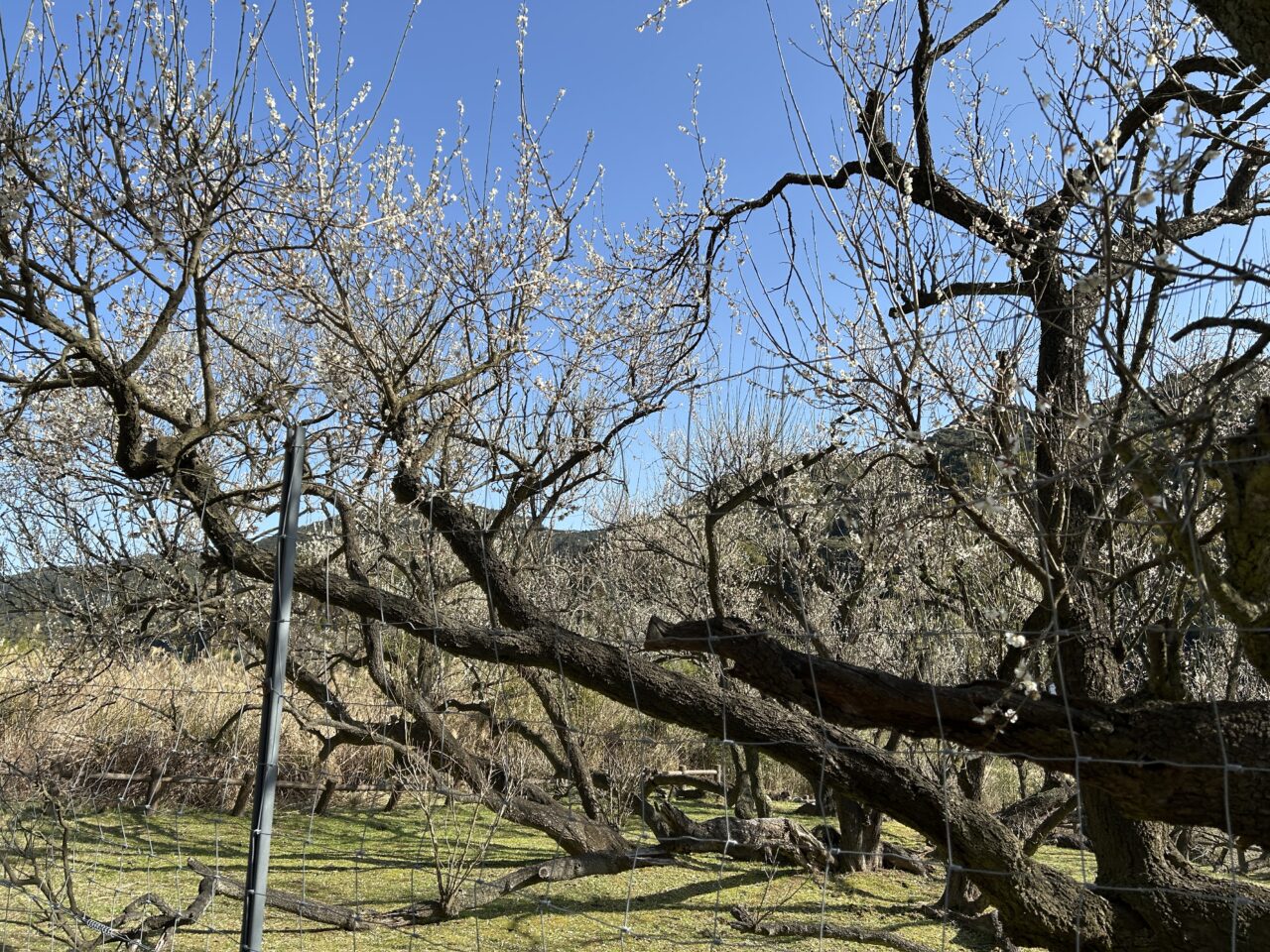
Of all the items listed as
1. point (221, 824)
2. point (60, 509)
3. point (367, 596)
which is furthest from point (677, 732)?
point (367, 596)

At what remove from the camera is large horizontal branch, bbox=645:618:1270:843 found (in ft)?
7.30

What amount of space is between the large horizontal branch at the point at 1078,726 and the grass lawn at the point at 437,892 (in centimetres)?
140

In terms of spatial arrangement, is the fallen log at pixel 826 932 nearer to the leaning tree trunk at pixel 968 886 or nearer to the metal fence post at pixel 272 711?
the leaning tree trunk at pixel 968 886

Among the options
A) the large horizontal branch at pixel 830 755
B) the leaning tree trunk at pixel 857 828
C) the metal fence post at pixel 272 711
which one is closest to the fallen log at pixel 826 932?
the leaning tree trunk at pixel 857 828

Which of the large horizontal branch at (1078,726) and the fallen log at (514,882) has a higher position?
the large horizontal branch at (1078,726)

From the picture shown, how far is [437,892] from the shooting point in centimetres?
539

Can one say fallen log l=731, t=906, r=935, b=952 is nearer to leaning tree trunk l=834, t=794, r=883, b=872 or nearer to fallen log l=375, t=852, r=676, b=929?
fallen log l=375, t=852, r=676, b=929

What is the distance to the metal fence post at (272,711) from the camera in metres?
2.42

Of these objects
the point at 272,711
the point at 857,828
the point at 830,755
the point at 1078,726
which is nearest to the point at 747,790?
the point at 857,828

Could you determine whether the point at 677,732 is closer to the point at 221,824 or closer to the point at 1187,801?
the point at 221,824

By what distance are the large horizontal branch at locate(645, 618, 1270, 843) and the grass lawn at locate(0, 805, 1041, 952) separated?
1404 millimetres

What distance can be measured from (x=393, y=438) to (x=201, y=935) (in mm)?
2469

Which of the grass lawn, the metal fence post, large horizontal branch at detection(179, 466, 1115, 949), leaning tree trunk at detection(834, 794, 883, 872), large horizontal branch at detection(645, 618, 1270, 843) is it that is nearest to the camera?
large horizontal branch at detection(645, 618, 1270, 843)

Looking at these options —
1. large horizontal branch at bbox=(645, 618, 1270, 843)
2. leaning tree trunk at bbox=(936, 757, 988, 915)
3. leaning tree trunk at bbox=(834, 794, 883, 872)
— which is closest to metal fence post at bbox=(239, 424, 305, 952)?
large horizontal branch at bbox=(645, 618, 1270, 843)
